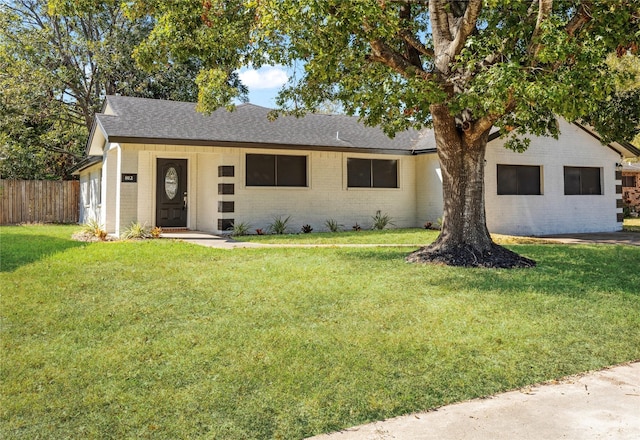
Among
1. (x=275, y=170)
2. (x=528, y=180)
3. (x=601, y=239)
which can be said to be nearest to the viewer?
(x=601, y=239)

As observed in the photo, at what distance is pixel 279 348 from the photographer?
4402 millimetres

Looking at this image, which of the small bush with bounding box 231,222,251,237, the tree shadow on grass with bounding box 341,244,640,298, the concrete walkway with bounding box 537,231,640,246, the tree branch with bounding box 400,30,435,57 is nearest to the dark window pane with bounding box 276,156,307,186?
the small bush with bounding box 231,222,251,237

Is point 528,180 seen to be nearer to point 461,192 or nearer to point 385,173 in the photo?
point 385,173

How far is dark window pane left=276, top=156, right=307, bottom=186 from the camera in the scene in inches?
620

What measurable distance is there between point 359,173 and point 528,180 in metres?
5.72

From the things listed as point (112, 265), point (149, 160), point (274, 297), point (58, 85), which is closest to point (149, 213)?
point (149, 160)

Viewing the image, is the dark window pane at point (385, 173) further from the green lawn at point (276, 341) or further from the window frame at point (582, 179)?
the green lawn at point (276, 341)

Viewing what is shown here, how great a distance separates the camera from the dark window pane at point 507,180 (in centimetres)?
1669

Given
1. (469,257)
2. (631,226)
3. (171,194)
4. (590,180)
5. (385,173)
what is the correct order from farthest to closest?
1. (631,226)
2. (590,180)
3. (385,173)
4. (171,194)
5. (469,257)

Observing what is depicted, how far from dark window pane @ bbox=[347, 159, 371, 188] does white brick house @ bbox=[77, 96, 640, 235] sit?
0.03 metres

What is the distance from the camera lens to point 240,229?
47.6 ft

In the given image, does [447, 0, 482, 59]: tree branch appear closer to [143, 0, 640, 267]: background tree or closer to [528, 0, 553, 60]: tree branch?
[143, 0, 640, 267]: background tree

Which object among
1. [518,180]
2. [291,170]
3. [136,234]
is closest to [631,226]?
[518,180]

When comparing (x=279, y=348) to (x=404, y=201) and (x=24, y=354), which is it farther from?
(x=404, y=201)
